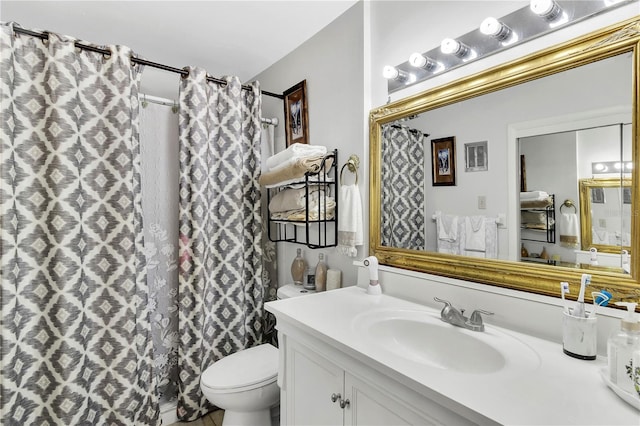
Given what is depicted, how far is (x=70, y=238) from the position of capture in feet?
5.05

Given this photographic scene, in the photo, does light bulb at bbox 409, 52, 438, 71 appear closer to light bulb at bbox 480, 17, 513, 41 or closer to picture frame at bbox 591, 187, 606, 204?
light bulb at bbox 480, 17, 513, 41

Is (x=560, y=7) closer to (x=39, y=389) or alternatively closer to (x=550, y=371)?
(x=550, y=371)

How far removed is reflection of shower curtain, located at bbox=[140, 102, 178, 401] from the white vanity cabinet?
0.96 m

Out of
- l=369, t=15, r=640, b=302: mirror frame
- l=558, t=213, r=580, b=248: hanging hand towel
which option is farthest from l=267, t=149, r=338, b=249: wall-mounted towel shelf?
l=558, t=213, r=580, b=248: hanging hand towel

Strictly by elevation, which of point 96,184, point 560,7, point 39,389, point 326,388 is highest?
point 560,7

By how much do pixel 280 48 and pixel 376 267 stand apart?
1584 millimetres

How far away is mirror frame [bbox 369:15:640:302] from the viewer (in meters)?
0.89

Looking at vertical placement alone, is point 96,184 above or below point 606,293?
above

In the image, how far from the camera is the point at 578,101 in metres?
1.00

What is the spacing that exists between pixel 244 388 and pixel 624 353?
138 cm

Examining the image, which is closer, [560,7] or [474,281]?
[560,7]

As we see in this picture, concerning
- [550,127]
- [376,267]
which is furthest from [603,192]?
[376,267]

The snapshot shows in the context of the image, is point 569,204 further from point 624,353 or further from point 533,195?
point 624,353

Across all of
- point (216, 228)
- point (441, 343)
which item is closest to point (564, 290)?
point (441, 343)
